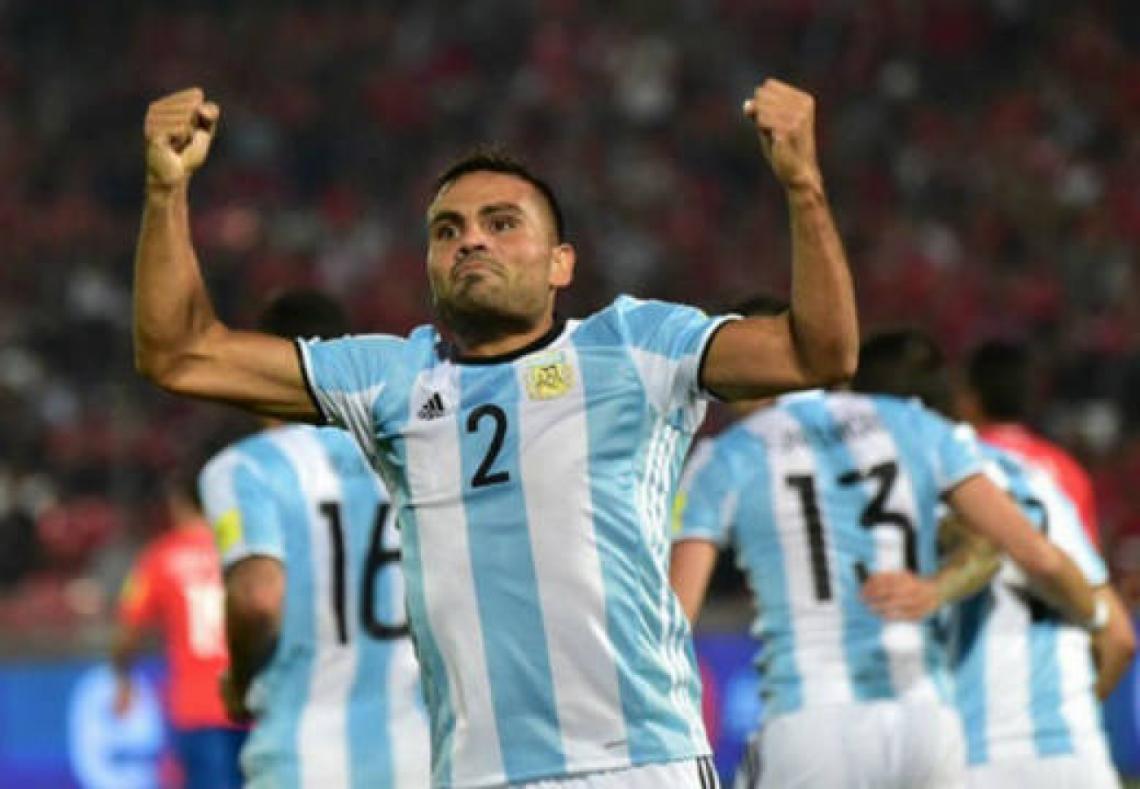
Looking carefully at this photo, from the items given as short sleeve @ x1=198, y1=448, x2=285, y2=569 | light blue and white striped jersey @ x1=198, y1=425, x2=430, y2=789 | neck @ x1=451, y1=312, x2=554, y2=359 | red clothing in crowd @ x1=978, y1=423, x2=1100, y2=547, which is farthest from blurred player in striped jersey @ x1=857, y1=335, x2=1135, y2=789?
neck @ x1=451, y1=312, x2=554, y2=359

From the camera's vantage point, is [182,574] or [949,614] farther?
[182,574]

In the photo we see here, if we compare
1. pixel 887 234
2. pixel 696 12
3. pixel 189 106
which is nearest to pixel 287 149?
pixel 696 12

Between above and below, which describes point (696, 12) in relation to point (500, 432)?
above

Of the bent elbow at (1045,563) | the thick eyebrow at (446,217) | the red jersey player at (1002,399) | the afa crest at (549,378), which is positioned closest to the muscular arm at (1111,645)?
the red jersey player at (1002,399)

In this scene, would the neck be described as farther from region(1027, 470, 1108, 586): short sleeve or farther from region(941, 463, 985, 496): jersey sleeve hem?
region(1027, 470, 1108, 586): short sleeve

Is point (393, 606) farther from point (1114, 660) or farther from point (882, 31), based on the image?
point (882, 31)

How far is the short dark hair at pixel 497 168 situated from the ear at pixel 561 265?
2 centimetres

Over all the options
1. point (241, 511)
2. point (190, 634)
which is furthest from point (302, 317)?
point (190, 634)

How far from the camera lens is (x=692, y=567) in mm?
6406

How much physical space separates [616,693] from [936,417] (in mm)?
2389

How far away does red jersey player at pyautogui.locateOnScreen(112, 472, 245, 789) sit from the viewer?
8977mm

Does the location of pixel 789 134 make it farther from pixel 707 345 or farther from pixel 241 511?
pixel 241 511

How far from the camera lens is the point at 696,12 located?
22.6 m

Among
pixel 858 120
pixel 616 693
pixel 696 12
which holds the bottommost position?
pixel 616 693
